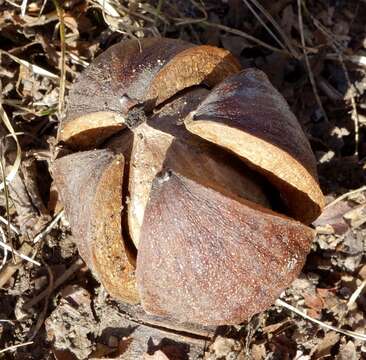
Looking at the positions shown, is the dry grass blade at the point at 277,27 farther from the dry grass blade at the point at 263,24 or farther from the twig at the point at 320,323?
the twig at the point at 320,323

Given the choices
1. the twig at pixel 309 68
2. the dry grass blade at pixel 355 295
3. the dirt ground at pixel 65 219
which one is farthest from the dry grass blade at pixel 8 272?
the twig at pixel 309 68

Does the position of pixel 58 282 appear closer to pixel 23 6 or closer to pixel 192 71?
pixel 192 71

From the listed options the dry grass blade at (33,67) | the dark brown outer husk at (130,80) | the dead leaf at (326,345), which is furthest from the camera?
the dry grass blade at (33,67)

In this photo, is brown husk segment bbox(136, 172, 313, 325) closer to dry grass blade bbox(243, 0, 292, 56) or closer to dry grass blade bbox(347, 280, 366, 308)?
dry grass blade bbox(347, 280, 366, 308)

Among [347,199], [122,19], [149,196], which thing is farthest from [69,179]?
[347,199]

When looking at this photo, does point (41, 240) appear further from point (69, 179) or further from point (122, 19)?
point (122, 19)

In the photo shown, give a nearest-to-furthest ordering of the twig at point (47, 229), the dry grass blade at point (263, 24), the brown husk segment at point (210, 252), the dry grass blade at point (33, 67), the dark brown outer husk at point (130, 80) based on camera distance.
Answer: the brown husk segment at point (210, 252)
the dark brown outer husk at point (130, 80)
the twig at point (47, 229)
the dry grass blade at point (33, 67)
the dry grass blade at point (263, 24)

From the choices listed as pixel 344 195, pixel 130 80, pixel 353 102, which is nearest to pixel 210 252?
pixel 130 80
